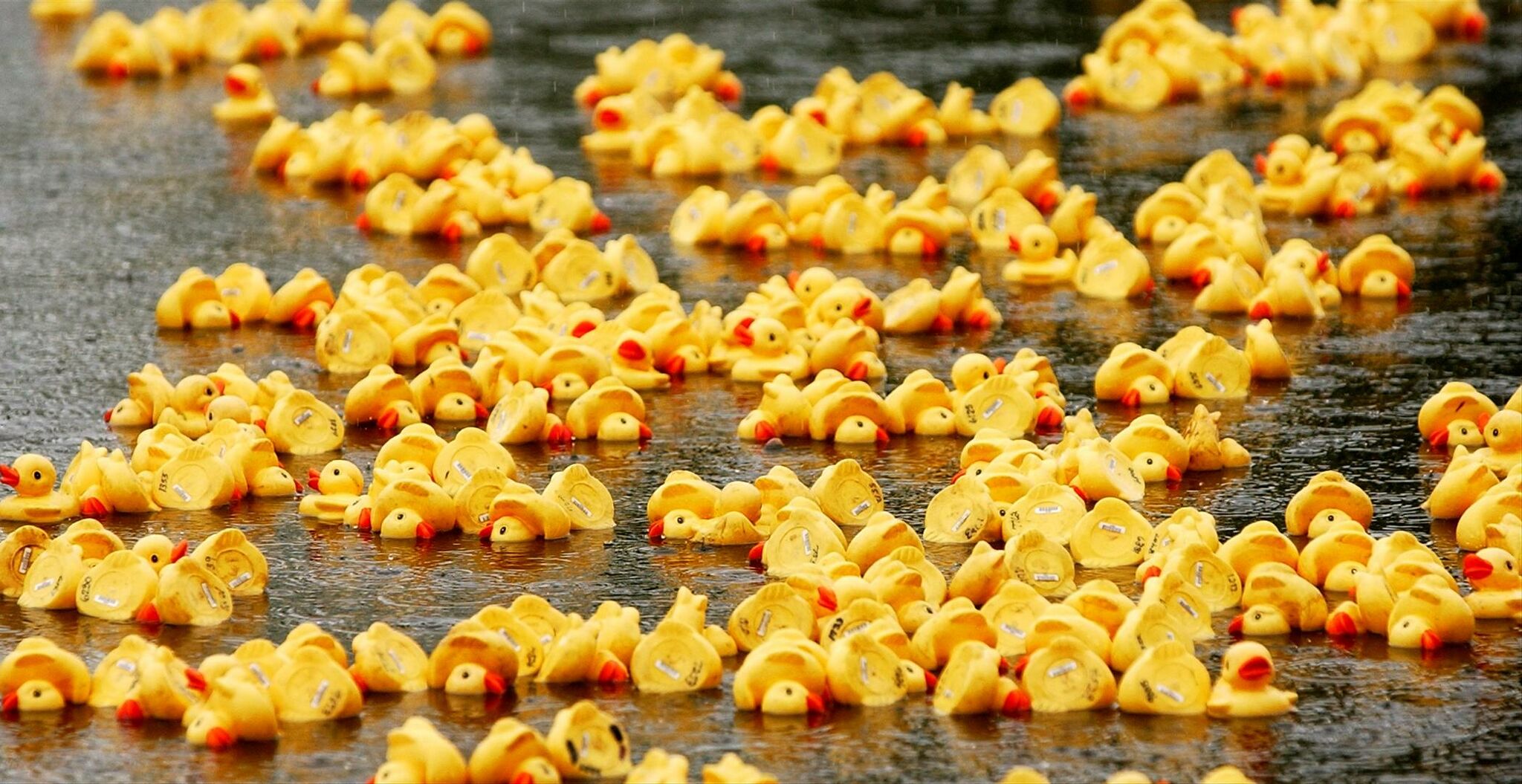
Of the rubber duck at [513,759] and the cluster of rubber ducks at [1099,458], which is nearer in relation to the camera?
the rubber duck at [513,759]

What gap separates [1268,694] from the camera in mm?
6391

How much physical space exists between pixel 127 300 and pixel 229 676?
515 centimetres

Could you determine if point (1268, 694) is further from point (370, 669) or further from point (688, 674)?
point (370, 669)

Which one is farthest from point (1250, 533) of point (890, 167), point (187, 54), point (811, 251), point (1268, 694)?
point (187, 54)

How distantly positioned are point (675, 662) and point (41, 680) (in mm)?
1594

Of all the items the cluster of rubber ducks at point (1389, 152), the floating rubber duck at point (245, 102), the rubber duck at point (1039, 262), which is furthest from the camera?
the floating rubber duck at point (245, 102)

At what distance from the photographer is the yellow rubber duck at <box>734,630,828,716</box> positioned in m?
6.40

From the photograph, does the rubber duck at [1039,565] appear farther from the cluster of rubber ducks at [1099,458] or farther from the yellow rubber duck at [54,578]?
the yellow rubber duck at [54,578]

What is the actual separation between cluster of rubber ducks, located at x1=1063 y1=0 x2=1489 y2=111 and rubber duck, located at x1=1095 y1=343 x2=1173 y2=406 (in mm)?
5936

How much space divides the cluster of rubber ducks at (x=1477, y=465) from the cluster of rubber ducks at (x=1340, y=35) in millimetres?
6880

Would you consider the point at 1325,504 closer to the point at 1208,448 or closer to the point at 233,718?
the point at 1208,448

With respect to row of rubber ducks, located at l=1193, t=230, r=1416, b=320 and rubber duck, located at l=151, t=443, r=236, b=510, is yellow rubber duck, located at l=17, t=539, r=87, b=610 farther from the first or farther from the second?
row of rubber ducks, located at l=1193, t=230, r=1416, b=320

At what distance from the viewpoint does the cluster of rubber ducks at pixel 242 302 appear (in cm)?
1052

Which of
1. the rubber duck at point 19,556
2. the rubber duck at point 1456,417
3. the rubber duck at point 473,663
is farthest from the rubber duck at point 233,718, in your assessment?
the rubber duck at point 1456,417
